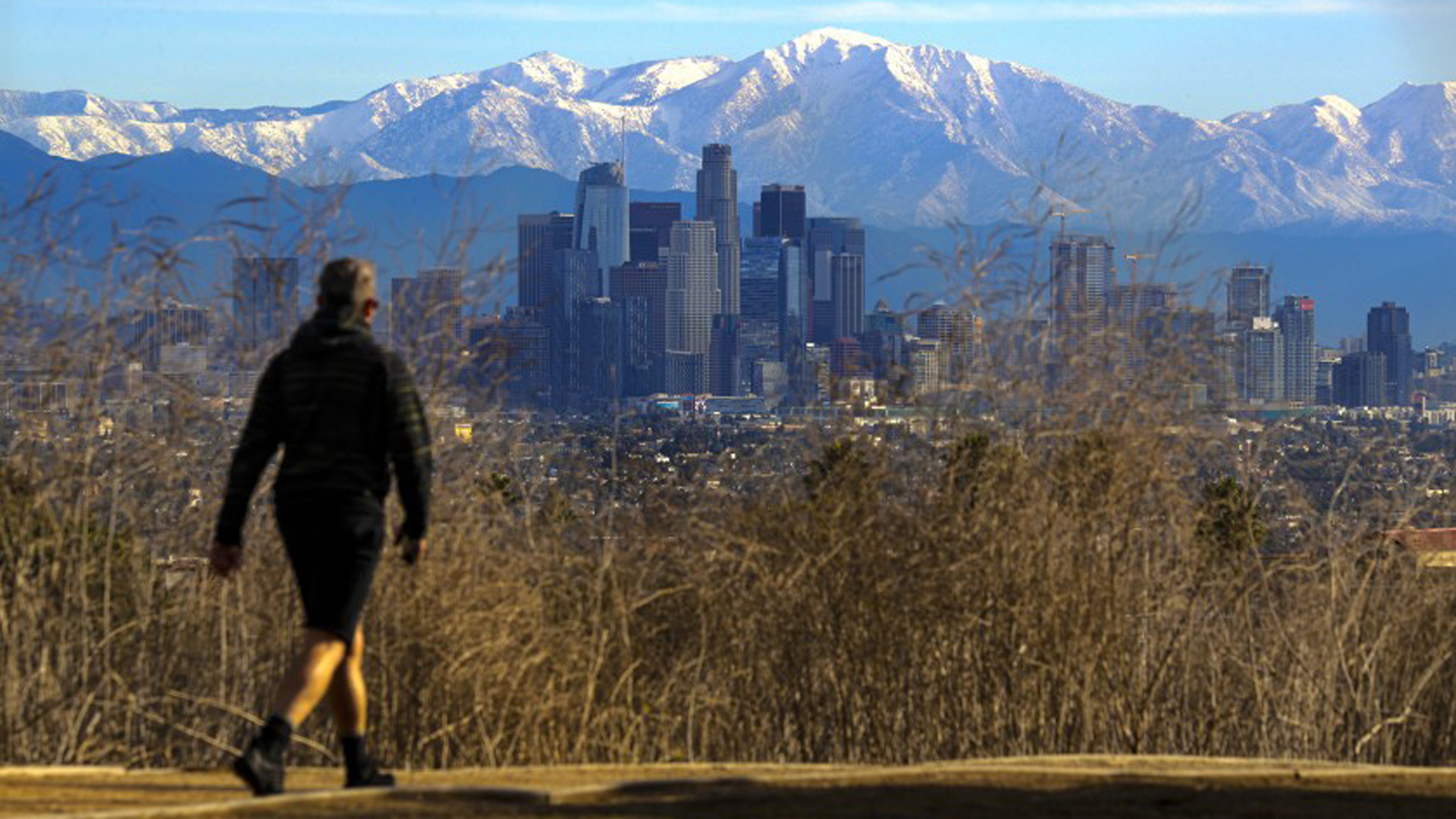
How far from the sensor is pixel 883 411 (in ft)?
36.2

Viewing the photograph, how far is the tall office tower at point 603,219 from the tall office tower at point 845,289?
489cm

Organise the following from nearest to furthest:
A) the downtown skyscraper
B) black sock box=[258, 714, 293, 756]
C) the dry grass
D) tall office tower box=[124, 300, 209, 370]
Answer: black sock box=[258, 714, 293, 756], the dry grass, tall office tower box=[124, 300, 209, 370], the downtown skyscraper

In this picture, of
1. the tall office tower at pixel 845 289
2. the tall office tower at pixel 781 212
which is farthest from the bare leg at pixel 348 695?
the tall office tower at pixel 781 212

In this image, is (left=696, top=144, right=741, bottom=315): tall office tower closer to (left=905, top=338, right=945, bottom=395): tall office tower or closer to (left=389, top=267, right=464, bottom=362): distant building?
(left=905, top=338, right=945, bottom=395): tall office tower

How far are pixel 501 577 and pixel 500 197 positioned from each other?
3842mm

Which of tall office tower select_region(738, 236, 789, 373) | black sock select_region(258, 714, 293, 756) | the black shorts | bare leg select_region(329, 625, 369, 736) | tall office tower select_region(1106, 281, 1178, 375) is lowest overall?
black sock select_region(258, 714, 293, 756)

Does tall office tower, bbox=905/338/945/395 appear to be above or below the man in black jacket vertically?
above

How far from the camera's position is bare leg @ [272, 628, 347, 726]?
6.85 metres

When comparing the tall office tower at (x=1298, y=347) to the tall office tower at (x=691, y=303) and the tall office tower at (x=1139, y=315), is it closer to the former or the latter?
the tall office tower at (x=1139, y=315)

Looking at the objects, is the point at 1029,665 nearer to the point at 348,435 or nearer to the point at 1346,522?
the point at 1346,522

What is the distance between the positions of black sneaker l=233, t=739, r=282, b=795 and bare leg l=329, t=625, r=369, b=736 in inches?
13.7

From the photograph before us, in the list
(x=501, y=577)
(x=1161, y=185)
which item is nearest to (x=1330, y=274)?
(x=1161, y=185)

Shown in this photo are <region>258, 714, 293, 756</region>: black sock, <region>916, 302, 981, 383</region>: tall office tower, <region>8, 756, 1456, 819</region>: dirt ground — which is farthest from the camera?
<region>916, 302, 981, 383</region>: tall office tower

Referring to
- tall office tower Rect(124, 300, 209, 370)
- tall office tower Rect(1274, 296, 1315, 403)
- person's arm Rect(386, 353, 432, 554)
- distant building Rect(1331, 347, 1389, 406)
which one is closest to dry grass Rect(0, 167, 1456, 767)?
tall office tower Rect(124, 300, 209, 370)
